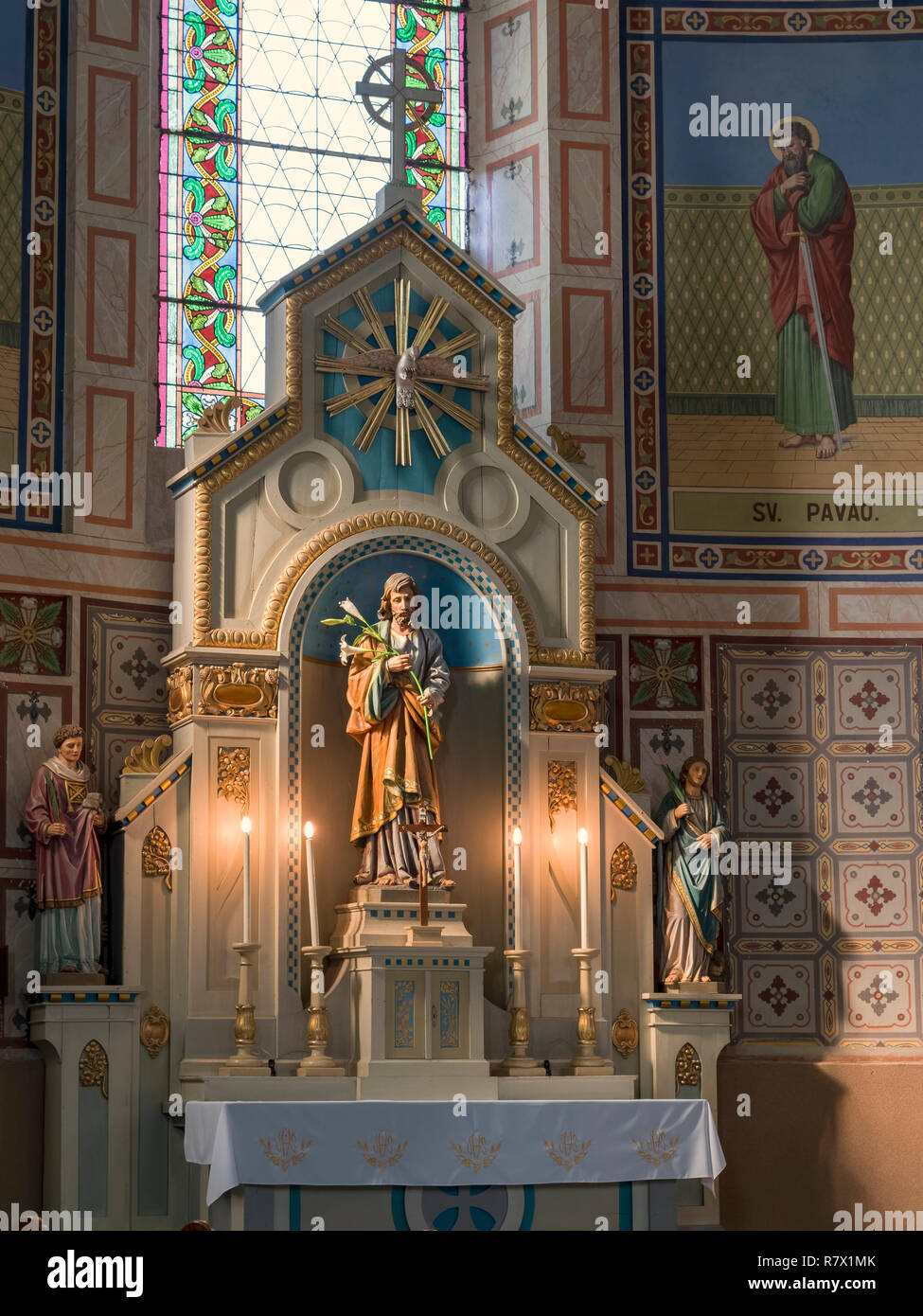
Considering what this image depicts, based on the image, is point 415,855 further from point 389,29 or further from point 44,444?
point 389,29

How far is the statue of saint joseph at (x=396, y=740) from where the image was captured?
1243 centimetres

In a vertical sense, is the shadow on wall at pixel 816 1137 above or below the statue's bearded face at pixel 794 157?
below

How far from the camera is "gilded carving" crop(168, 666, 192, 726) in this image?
1242 cm

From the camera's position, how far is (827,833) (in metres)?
14.2

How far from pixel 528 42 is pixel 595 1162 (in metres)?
8.21

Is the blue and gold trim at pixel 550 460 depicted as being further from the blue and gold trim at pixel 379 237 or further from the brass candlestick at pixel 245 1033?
the brass candlestick at pixel 245 1033

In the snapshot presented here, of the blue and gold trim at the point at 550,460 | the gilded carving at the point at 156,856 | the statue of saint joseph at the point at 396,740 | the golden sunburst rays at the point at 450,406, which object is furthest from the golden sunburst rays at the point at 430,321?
the gilded carving at the point at 156,856

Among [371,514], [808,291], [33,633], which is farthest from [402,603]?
[808,291]

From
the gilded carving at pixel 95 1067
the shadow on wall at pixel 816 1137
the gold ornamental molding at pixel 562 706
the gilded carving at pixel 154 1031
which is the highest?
the gold ornamental molding at pixel 562 706

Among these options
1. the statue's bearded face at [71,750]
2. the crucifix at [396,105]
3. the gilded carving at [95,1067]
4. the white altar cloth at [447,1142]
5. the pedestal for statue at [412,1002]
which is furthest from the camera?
the crucifix at [396,105]

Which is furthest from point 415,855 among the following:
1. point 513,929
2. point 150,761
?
point 150,761

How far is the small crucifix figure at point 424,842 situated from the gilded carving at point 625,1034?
5.24 ft

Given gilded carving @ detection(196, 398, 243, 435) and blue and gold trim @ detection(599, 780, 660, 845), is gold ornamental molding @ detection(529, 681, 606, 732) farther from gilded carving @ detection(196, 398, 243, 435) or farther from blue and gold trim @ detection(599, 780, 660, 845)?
gilded carving @ detection(196, 398, 243, 435)

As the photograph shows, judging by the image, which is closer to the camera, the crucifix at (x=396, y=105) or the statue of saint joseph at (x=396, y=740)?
the statue of saint joseph at (x=396, y=740)
